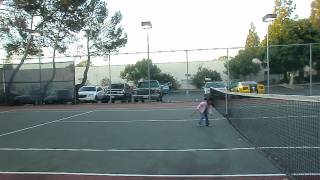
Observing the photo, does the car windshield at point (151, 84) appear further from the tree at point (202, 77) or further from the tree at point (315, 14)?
the tree at point (315, 14)

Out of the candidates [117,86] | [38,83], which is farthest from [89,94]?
[38,83]

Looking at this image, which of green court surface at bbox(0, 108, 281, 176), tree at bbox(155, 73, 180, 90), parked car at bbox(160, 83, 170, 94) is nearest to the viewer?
green court surface at bbox(0, 108, 281, 176)

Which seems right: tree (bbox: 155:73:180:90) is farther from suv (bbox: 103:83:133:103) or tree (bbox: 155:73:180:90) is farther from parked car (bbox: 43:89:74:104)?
parked car (bbox: 43:89:74:104)

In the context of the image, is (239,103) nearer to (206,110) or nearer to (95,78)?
(206,110)

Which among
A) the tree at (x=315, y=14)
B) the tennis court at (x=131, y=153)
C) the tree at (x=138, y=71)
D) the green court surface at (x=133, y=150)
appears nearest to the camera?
the tennis court at (x=131, y=153)

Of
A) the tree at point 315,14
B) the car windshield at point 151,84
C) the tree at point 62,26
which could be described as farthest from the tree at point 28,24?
the tree at point 315,14

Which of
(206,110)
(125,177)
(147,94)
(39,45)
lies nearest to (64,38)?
(39,45)

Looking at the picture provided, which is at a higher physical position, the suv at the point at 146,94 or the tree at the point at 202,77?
the tree at the point at 202,77

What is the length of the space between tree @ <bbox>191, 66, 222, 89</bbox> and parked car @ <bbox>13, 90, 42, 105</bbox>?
1359cm

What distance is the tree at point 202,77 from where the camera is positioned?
45031 mm

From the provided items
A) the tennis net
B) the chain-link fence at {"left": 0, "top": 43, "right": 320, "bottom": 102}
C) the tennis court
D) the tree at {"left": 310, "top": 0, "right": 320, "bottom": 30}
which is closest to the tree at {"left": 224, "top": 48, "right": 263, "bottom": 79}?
the chain-link fence at {"left": 0, "top": 43, "right": 320, "bottom": 102}

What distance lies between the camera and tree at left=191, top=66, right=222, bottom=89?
148 feet

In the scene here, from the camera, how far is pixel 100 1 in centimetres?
5138

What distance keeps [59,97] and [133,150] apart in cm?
2657
